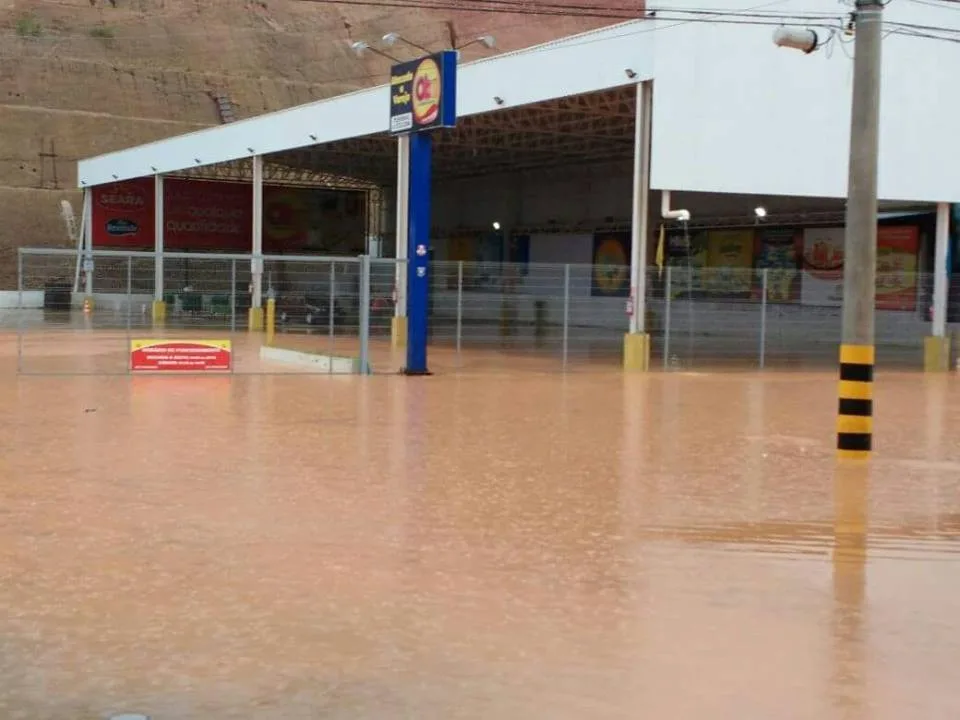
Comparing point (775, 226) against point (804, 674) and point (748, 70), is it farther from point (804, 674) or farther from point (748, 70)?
point (804, 674)

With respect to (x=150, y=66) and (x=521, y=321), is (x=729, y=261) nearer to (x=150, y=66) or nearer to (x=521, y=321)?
(x=521, y=321)

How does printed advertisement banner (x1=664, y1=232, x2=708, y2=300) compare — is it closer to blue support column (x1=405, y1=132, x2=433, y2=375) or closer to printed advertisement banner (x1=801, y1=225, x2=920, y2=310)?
printed advertisement banner (x1=801, y1=225, x2=920, y2=310)

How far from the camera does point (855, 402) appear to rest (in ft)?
40.1

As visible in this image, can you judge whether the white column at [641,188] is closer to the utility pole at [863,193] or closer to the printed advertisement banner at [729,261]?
the utility pole at [863,193]

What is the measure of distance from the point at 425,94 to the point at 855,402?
11509mm

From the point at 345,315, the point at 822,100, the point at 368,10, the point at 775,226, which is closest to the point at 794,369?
the point at 822,100

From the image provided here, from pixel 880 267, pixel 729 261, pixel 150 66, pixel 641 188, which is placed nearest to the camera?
pixel 641 188

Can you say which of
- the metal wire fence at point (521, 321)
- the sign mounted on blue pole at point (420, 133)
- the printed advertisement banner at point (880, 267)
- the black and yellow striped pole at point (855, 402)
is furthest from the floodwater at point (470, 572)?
the printed advertisement banner at point (880, 267)

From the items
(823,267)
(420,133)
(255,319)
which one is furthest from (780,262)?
(420,133)

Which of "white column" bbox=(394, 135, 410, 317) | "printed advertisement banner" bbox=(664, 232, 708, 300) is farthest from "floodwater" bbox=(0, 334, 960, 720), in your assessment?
"printed advertisement banner" bbox=(664, 232, 708, 300)

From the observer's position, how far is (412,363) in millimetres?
21828

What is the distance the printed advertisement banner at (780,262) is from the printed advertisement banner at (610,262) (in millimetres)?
4350

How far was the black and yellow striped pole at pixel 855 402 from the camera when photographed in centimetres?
1207

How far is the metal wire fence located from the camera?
26.8 meters
